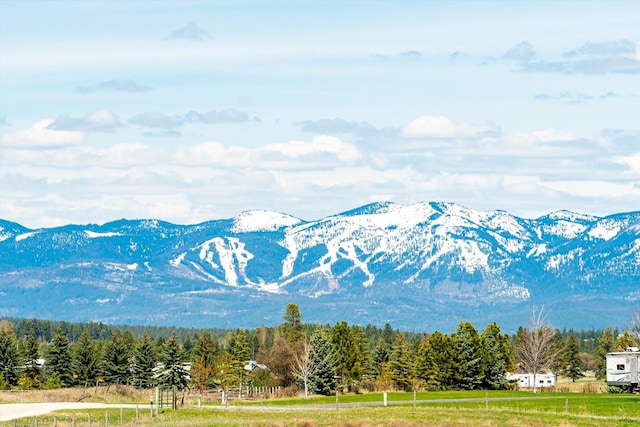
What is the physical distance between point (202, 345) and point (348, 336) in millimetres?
34904

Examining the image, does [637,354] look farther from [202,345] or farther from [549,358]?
[202,345]

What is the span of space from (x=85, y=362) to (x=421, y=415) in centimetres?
8245

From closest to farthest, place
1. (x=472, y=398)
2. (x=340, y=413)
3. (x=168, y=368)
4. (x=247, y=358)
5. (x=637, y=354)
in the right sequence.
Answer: (x=340, y=413)
(x=472, y=398)
(x=637, y=354)
(x=168, y=368)
(x=247, y=358)

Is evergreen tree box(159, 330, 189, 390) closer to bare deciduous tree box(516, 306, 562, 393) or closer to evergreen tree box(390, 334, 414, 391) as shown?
evergreen tree box(390, 334, 414, 391)

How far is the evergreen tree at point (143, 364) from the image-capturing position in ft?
485

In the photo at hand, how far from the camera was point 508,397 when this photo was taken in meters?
97.5

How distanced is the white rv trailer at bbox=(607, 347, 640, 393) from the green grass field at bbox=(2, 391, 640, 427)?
1052 cm

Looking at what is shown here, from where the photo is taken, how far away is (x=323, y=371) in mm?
119688

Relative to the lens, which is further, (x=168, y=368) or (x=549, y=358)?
(x=549, y=358)

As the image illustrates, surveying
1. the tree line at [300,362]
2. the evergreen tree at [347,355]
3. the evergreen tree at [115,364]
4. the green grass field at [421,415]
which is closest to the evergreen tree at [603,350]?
the tree line at [300,362]

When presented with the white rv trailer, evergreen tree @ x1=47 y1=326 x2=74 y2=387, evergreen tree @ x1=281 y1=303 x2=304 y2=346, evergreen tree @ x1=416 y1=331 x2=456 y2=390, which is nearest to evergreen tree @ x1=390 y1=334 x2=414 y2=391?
evergreen tree @ x1=416 y1=331 x2=456 y2=390

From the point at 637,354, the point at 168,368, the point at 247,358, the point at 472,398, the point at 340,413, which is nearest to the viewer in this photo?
the point at 340,413

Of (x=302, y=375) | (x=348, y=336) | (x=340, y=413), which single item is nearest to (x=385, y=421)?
(x=340, y=413)

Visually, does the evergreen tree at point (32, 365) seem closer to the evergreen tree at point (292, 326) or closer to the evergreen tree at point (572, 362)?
the evergreen tree at point (292, 326)
